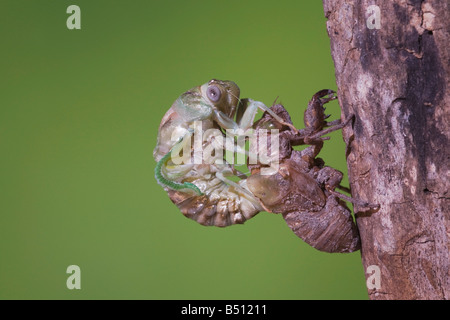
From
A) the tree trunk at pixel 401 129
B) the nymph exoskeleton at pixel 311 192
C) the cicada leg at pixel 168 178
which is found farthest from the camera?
the cicada leg at pixel 168 178

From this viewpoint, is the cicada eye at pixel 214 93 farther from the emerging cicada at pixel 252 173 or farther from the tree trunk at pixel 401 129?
the tree trunk at pixel 401 129

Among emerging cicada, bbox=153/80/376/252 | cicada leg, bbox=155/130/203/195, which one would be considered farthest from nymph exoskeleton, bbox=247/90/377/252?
cicada leg, bbox=155/130/203/195

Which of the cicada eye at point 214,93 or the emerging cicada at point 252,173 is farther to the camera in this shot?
the cicada eye at point 214,93

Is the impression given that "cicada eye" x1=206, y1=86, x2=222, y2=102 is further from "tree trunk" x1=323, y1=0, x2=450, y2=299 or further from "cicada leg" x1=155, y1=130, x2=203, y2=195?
"tree trunk" x1=323, y1=0, x2=450, y2=299

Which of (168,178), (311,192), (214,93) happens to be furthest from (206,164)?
(311,192)

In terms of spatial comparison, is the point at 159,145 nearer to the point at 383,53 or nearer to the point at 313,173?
the point at 313,173

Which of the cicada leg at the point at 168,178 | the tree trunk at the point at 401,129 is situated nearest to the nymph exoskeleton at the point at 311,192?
the tree trunk at the point at 401,129

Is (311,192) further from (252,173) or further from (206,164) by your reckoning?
(206,164)

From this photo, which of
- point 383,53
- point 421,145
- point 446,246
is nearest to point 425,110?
point 421,145
